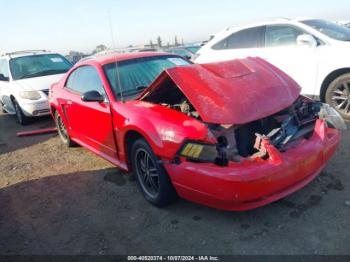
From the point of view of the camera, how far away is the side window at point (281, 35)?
5950mm

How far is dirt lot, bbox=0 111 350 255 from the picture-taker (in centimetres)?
276

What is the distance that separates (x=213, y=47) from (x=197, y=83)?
4.04 metres

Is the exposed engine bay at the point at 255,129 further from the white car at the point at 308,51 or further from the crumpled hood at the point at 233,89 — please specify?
the white car at the point at 308,51

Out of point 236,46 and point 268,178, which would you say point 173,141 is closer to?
point 268,178

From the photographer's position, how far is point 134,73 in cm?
423

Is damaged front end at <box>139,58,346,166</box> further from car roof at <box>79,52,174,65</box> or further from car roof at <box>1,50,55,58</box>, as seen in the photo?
car roof at <box>1,50,55,58</box>

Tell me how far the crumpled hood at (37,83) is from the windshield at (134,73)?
13.0 feet

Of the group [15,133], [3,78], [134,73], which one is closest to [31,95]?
[15,133]

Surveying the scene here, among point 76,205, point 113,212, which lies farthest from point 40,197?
point 113,212

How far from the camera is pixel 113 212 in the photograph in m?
3.51

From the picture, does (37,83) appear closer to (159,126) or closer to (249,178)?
(159,126)

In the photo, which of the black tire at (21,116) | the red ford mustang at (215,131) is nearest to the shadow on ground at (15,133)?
the black tire at (21,116)

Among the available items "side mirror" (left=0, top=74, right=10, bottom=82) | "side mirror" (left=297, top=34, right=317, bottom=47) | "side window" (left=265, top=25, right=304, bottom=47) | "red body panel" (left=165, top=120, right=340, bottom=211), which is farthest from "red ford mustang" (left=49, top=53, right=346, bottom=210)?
"side mirror" (left=0, top=74, right=10, bottom=82)

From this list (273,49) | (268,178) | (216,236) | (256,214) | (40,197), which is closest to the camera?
(268,178)
